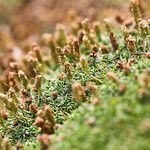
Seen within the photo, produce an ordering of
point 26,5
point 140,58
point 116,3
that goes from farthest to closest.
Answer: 1. point 26,5
2. point 116,3
3. point 140,58

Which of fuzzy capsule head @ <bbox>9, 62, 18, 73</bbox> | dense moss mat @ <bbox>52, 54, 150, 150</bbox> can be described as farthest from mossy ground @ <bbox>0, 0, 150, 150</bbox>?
fuzzy capsule head @ <bbox>9, 62, 18, 73</bbox>

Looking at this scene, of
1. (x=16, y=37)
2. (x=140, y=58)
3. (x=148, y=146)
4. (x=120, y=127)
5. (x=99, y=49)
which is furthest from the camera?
(x=16, y=37)

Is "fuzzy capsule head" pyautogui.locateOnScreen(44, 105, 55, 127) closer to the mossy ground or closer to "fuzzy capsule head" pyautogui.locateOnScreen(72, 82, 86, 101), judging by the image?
the mossy ground

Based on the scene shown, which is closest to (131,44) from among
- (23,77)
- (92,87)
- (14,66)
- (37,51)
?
(92,87)

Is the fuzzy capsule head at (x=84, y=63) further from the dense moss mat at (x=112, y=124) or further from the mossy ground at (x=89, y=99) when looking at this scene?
the dense moss mat at (x=112, y=124)

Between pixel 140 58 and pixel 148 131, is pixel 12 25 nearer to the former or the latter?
pixel 140 58

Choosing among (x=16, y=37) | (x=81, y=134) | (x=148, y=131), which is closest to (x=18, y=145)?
(x=81, y=134)

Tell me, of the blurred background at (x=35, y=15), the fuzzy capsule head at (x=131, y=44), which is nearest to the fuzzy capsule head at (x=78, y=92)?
the fuzzy capsule head at (x=131, y=44)
